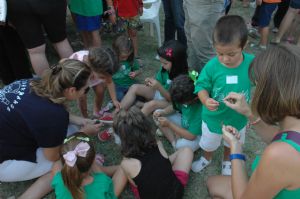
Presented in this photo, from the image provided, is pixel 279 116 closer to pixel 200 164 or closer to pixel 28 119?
pixel 200 164

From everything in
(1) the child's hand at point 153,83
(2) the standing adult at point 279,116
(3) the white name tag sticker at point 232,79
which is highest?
(2) the standing adult at point 279,116

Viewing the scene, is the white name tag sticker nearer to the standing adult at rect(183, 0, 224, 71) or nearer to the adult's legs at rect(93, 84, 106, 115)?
the standing adult at rect(183, 0, 224, 71)

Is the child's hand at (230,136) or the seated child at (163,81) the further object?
the seated child at (163,81)

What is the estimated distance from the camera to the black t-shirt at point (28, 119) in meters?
1.94

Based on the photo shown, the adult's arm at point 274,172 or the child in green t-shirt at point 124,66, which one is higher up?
the adult's arm at point 274,172

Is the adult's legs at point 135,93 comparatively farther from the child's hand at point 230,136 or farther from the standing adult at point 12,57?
the child's hand at point 230,136

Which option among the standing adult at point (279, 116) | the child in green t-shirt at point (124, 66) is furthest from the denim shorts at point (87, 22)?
the standing adult at point (279, 116)

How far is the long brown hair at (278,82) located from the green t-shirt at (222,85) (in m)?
0.75

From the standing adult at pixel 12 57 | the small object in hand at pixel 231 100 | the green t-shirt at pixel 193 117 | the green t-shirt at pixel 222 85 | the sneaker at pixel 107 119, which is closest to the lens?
the small object in hand at pixel 231 100

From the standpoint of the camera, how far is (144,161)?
1.99 meters

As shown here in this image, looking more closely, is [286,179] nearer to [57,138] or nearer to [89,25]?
[57,138]

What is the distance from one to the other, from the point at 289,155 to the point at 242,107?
67 cm

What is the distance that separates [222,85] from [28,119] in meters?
1.23

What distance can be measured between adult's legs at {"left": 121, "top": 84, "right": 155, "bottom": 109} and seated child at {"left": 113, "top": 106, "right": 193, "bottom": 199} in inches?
35.7
